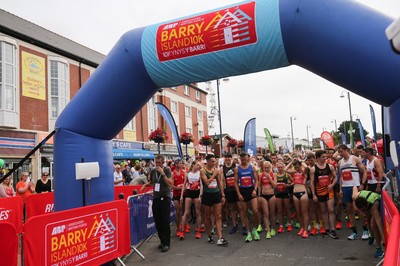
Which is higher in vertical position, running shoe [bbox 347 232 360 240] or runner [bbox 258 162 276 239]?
runner [bbox 258 162 276 239]

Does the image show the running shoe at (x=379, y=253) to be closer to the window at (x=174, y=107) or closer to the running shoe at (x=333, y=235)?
the running shoe at (x=333, y=235)

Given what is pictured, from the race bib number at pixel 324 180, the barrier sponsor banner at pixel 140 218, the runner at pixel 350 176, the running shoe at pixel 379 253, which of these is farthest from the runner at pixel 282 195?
the barrier sponsor banner at pixel 140 218

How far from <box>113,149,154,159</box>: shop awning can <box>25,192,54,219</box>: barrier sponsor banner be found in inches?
737

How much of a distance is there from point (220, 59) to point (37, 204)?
6.50 meters

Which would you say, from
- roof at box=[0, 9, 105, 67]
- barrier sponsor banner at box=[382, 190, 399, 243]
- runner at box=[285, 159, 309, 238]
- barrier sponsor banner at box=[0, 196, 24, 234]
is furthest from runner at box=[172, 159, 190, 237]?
roof at box=[0, 9, 105, 67]

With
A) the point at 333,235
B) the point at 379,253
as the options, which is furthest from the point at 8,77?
the point at 379,253

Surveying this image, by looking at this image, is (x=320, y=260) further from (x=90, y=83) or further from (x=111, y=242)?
(x=90, y=83)

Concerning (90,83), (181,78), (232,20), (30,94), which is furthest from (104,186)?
(30,94)

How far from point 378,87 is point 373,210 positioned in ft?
7.42

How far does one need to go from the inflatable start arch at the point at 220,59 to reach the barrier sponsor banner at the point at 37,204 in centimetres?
338

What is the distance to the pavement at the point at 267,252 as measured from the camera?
6027mm

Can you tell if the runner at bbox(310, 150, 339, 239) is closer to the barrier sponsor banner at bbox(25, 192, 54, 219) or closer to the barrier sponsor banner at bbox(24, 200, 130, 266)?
the barrier sponsor banner at bbox(24, 200, 130, 266)

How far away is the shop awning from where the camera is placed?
92.7 ft

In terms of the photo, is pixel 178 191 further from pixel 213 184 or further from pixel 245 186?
pixel 245 186
